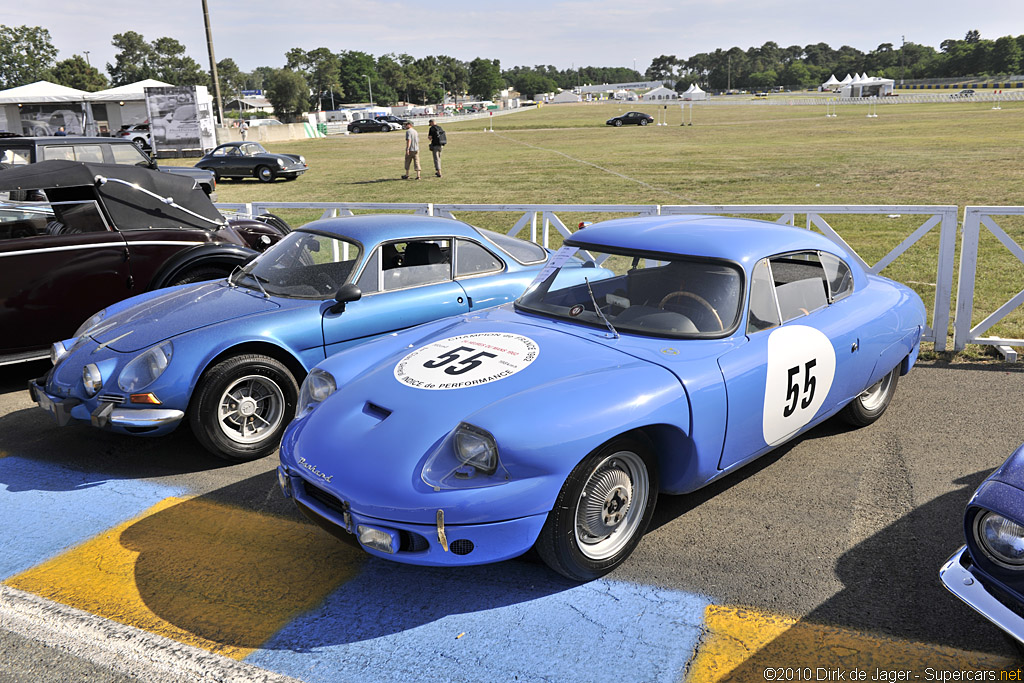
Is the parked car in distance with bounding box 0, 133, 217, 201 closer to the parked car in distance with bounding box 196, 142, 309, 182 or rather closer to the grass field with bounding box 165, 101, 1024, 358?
the grass field with bounding box 165, 101, 1024, 358

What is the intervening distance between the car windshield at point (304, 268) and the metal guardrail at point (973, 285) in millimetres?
5278

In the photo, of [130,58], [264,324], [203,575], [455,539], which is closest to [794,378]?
[455,539]

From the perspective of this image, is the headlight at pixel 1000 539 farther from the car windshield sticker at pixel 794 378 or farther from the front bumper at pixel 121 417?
the front bumper at pixel 121 417

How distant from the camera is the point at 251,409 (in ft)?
16.0

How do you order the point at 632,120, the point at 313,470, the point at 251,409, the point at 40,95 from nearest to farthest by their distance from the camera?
1. the point at 313,470
2. the point at 251,409
3. the point at 40,95
4. the point at 632,120

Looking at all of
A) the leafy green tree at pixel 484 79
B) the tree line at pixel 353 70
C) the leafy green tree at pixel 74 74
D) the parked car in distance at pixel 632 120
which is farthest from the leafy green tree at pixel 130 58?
the parked car in distance at pixel 632 120

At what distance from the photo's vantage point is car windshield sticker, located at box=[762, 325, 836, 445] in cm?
393

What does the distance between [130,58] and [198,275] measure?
14559 cm

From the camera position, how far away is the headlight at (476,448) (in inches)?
121

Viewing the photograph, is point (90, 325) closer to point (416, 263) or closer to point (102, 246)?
point (102, 246)

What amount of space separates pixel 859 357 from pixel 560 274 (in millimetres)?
1821

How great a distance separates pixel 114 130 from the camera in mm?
40781

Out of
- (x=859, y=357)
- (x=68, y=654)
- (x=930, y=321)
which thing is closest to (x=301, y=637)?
(x=68, y=654)

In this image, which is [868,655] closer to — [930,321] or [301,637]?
[301,637]
